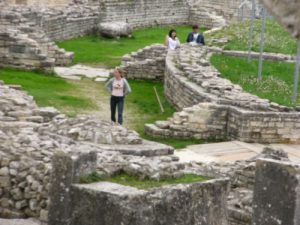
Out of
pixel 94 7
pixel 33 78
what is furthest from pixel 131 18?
pixel 33 78

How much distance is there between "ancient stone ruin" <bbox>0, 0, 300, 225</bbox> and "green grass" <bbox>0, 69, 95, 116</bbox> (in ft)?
2.37

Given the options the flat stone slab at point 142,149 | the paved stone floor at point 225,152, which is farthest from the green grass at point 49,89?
the flat stone slab at point 142,149

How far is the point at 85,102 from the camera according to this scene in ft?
60.9

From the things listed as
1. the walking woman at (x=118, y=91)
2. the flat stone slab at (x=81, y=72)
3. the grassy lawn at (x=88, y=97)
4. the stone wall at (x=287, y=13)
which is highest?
the stone wall at (x=287, y=13)

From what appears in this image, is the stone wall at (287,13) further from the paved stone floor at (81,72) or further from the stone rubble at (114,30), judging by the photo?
the stone rubble at (114,30)

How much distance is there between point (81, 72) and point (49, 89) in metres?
3.21

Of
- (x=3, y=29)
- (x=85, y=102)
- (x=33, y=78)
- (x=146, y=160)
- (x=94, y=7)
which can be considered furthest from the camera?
(x=94, y=7)

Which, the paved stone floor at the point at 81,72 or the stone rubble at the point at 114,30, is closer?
the paved stone floor at the point at 81,72

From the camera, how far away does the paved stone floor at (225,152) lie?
13.4m

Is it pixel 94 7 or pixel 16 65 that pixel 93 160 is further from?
pixel 94 7

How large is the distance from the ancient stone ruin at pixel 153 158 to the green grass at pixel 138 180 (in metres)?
0.05

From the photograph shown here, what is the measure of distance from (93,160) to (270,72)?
13.6m

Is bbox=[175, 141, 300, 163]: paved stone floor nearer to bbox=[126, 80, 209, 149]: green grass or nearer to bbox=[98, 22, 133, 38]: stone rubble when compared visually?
bbox=[126, 80, 209, 149]: green grass

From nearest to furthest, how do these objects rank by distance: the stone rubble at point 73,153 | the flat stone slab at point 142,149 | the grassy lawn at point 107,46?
the stone rubble at point 73,153
the flat stone slab at point 142,149
the grassy lawn at point 107,46
